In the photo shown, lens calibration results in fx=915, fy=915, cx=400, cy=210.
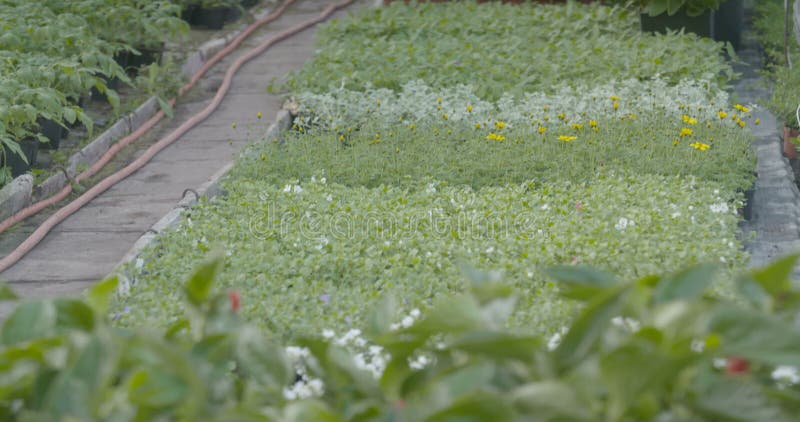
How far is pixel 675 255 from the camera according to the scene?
3660 millimetres

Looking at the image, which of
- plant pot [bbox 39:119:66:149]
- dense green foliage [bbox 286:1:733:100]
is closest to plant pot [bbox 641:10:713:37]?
Result: dense green foliage [bbox 286:1:733:100]

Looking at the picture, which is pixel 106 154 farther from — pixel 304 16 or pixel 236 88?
pixel 304 16

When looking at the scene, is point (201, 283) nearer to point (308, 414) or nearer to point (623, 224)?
point (308, 414)

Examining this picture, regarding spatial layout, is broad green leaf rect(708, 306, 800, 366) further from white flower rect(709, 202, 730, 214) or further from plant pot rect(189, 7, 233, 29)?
plant pot rect(189, 7, 233, 29)

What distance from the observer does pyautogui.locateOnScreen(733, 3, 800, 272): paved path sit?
4.46 metres

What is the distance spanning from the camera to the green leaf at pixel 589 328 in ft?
4.72

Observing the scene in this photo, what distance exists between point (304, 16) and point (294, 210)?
690 cm

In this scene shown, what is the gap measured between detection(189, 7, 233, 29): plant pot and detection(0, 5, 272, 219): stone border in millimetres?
1168

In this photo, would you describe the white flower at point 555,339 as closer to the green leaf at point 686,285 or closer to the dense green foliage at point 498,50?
the green leaf at point 686,285

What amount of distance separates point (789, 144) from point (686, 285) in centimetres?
490

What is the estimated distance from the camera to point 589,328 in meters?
1.48

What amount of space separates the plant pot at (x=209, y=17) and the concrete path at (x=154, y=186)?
3.36 feet

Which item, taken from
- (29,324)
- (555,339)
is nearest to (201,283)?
(29,324)

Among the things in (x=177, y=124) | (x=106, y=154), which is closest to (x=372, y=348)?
(x=106, y=154)
